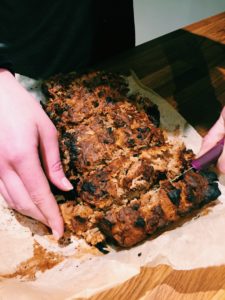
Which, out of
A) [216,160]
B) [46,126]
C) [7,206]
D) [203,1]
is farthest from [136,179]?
[203,1]

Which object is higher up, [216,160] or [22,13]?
[22,13]

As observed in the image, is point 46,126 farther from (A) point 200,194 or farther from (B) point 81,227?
(A) point 200,194

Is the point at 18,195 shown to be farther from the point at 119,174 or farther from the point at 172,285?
the point at 172,285

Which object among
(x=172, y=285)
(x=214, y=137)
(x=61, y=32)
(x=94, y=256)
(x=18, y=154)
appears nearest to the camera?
(x=172, y=285)

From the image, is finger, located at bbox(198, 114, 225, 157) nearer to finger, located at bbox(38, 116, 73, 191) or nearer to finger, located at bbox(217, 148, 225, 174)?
finger, located at bbox(217, 148, 225, 174)

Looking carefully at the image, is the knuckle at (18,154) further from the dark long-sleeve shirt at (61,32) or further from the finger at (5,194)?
Answer: the dark long-sleeve shirt at (61,32)

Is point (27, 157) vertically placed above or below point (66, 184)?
above

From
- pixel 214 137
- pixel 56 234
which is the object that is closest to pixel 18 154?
pixel 56 234
